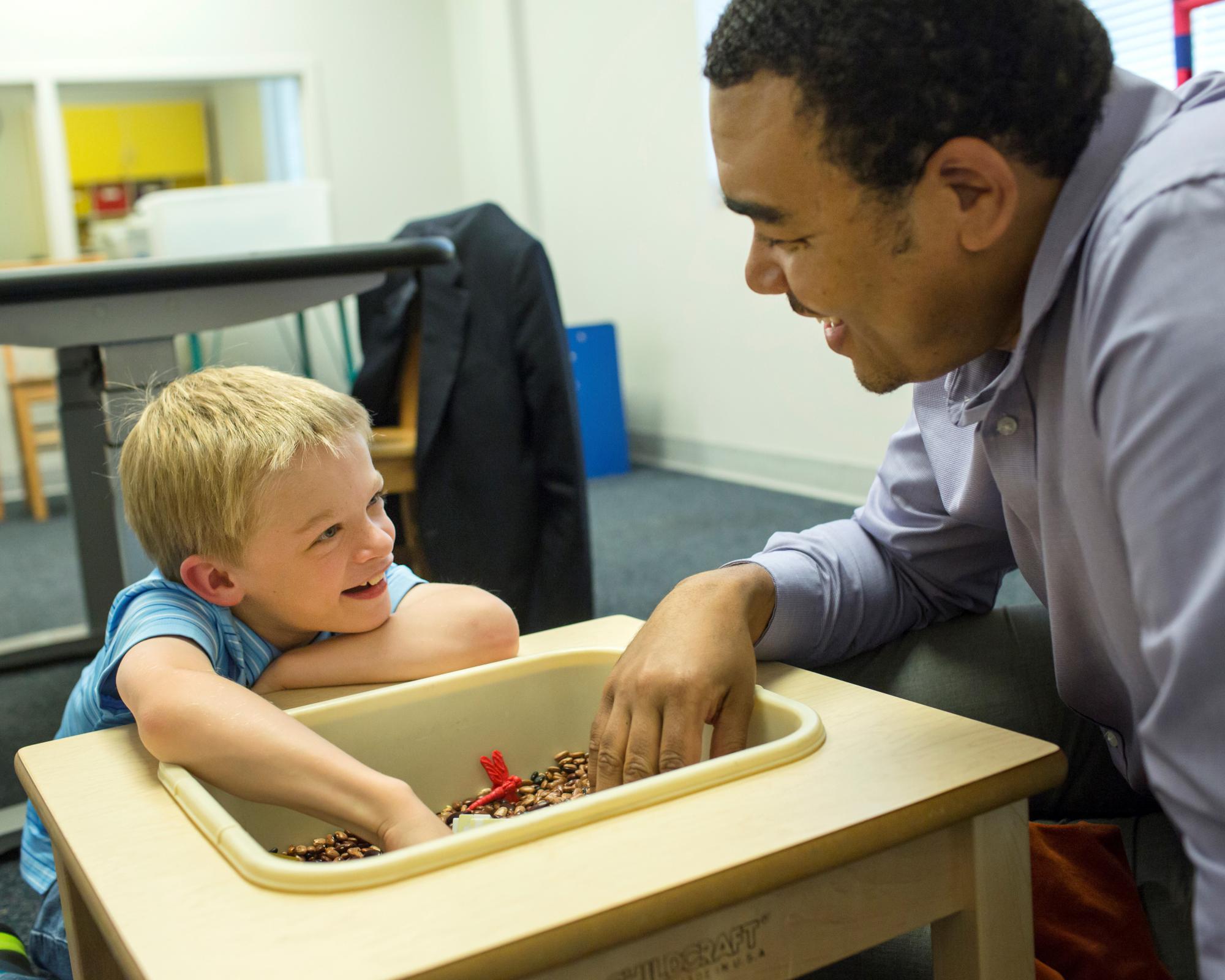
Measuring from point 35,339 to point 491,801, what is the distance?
126 centimetres

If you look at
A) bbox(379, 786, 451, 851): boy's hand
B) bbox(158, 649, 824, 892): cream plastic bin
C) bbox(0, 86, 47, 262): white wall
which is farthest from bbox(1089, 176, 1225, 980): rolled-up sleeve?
bbox(0, 86, 47, 262): white wall

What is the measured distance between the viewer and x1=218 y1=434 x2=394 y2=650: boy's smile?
987 mm

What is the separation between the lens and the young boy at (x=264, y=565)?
3.21ft

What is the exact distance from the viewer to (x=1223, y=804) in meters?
0.59

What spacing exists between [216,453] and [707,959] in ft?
1.96

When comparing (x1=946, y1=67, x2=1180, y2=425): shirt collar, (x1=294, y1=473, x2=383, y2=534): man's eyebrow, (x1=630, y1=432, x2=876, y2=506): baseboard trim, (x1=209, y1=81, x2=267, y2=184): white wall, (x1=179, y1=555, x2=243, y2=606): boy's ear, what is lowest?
(x1=630, y1=432, x2=876, y2=506): baseboard trim

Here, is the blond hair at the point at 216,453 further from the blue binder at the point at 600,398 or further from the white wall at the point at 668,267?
the blue binder at the point at 600,398

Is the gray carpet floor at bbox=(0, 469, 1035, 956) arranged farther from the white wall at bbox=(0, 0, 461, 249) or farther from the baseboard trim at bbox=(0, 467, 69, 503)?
the white wall at bbox=(0, 0, 461, 249)

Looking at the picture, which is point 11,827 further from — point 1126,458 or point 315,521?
point 1126,458

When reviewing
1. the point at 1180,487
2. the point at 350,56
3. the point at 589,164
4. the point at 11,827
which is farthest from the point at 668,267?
the point at 1180,487

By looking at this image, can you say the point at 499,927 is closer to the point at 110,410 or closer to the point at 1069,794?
the point at 1069,794

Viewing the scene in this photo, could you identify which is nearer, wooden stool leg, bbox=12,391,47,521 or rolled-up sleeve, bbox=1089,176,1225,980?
rolled-up sleeve, bbox=1089,176,1225,980

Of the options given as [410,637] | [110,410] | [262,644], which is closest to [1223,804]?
[410,637]

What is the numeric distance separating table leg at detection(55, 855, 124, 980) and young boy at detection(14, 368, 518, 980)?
0.51ft
